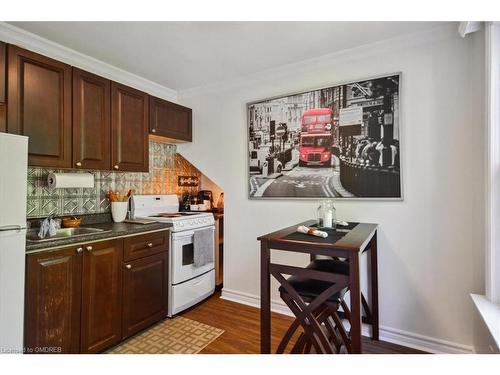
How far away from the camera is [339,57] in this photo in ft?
7.27

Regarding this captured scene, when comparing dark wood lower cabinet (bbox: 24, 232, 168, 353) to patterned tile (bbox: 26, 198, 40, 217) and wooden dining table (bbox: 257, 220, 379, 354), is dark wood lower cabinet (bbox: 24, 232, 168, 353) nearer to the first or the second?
patterned tile (bbox: 26, 198, 40, 217)

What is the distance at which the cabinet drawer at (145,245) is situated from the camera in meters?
2.04

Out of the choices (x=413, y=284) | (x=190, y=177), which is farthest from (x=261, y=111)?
(x=413, y=284)

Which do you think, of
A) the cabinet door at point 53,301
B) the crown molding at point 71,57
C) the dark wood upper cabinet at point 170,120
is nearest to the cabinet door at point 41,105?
the crown molding at point 71,57

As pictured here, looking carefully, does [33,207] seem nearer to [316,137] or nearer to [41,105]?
[41,105]

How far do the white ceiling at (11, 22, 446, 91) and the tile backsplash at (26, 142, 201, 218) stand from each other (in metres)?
1.03

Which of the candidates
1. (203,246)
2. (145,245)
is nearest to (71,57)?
(145,245)

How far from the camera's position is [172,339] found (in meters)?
2.03

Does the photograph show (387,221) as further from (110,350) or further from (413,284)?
(110,350)

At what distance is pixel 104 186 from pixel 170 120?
0.97 meters

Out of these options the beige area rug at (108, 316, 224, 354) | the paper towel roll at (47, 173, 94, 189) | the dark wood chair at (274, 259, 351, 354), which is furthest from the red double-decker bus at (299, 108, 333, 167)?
the paper towel roll at (47, 173, 94, 189)

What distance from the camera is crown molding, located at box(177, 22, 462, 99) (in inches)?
72.7

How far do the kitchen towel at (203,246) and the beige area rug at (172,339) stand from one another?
0.56m
